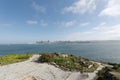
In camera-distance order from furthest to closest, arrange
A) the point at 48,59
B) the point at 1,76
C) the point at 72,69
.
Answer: the point at 48,59
the point at 72,69
the point at 1,76

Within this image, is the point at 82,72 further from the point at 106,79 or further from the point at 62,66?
the point at 106,79

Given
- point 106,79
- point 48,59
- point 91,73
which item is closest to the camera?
point 106,79

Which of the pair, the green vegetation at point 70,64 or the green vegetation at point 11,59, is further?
the green vegetation at point 11,59

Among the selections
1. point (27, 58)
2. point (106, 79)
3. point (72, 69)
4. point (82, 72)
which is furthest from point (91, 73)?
point (27, 58)

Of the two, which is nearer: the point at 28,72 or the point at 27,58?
the point at 28,72

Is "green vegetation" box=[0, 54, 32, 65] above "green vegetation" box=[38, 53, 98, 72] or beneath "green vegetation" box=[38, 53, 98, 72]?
above

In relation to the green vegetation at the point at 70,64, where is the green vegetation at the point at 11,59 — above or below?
above

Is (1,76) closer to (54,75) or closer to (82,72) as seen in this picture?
(54,75)

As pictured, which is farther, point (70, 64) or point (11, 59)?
point (11, 59)

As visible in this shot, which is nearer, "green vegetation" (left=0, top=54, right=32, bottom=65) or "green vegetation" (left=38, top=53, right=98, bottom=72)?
"green vegetation" (left=38, top=53, right=98, bottom=72)

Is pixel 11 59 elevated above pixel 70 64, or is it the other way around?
pixel 11 59
